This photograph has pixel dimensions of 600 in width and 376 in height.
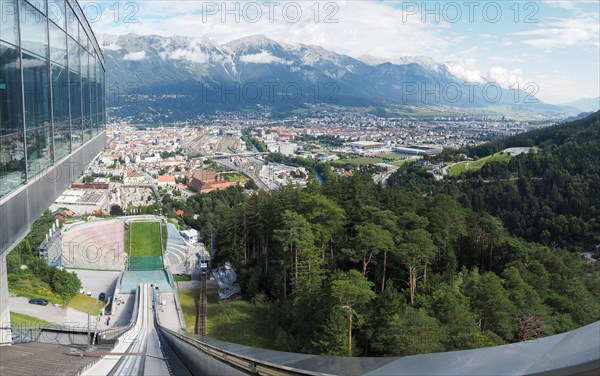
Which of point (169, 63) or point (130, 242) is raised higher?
point (169, 63)

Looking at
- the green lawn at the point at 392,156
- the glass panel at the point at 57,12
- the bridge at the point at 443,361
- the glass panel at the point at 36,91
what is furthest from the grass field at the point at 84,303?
the green lawn at the point at 392,156

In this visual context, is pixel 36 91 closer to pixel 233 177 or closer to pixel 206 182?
pixel 206 182

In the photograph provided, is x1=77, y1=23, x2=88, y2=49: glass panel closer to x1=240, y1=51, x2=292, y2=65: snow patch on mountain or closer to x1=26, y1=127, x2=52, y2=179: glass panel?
x1=26, y1=127, x2=52, y2=179: glass panel

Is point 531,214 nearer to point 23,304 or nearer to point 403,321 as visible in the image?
point 403,321

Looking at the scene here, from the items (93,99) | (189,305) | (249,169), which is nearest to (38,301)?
(189,305)

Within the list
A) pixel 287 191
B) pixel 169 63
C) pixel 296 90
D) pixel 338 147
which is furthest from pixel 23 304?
pixel 169 63

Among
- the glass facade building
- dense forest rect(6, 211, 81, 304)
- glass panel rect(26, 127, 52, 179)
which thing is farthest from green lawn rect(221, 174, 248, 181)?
glass panel rect(26, 127, 52, 179)
